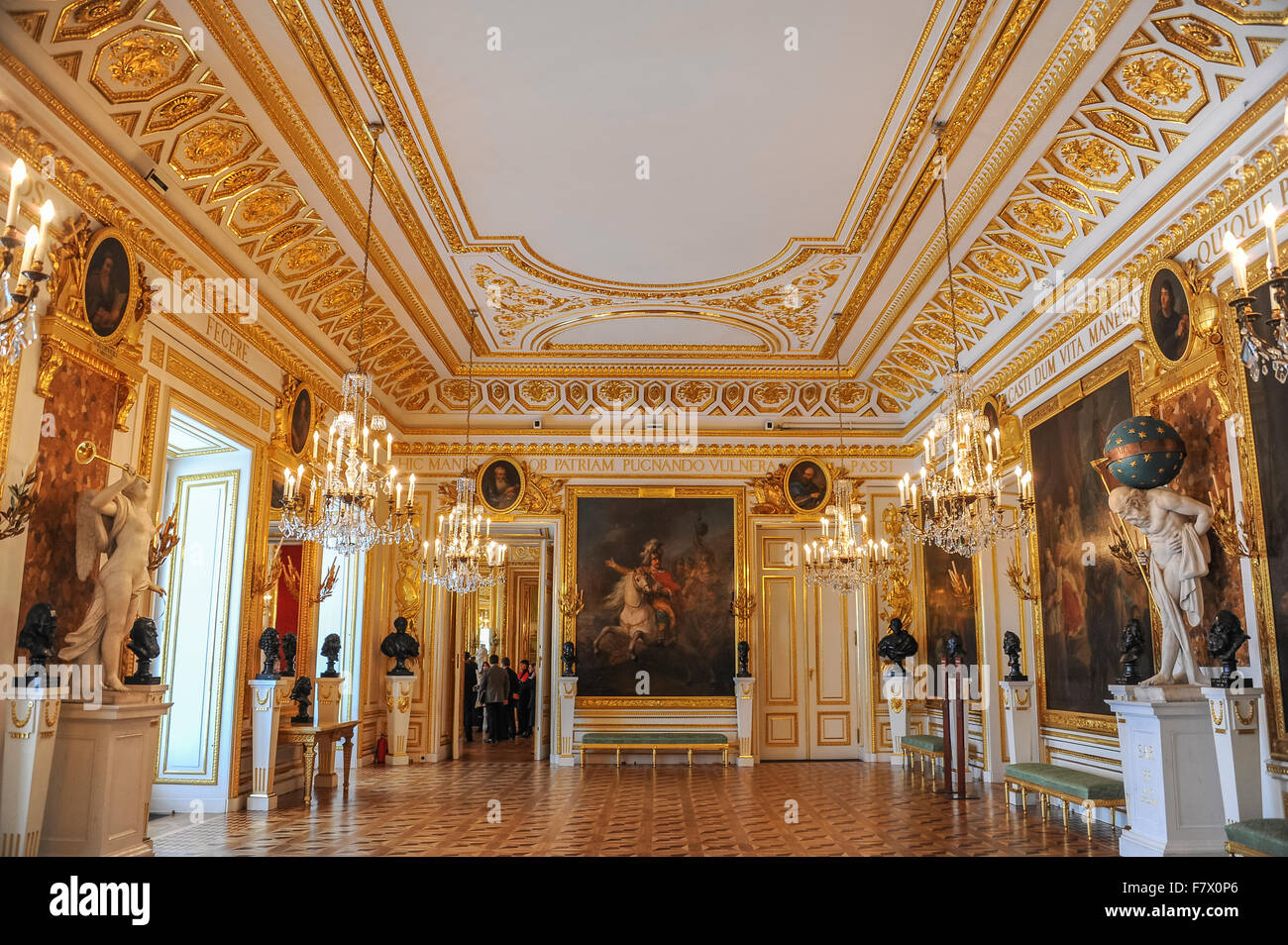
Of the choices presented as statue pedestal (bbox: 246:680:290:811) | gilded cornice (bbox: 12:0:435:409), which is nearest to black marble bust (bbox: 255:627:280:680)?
statue pedestal (bbox: 246:680:290:811)

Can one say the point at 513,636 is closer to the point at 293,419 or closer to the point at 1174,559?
the point at 293,419

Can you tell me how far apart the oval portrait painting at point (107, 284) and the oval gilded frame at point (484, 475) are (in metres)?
7.42

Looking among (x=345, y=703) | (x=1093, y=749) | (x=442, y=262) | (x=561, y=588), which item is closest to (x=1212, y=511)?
(x=1093, y=749)

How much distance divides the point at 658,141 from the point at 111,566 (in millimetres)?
5319

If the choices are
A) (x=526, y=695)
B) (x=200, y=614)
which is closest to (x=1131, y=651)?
(x=200, y=614)

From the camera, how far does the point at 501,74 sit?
255 inches

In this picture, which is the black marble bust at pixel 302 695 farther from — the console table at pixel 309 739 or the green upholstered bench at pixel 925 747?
the green upholstered bench at pixel 925 747

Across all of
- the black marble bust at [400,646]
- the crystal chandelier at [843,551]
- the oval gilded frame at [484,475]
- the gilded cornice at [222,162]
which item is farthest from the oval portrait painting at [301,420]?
the crystal chandelier at [843,551]

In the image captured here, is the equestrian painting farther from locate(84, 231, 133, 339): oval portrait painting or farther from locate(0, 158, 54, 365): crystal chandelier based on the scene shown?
locate(0, 158, 54, 365): crystal chandelier

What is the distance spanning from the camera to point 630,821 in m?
7.98

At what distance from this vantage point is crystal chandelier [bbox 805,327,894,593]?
10.6m

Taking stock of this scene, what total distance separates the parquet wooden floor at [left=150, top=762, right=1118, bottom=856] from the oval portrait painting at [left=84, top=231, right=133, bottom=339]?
12.8 ft

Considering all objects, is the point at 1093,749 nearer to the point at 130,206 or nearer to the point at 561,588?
the point at 561,588

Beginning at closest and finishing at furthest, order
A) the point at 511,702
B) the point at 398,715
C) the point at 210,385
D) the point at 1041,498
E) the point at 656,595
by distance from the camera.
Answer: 1. the point at 210,385
2. the point at 1041,498
3. the point at 398,715
4. the point at 656,595
5. the point at 511,702
